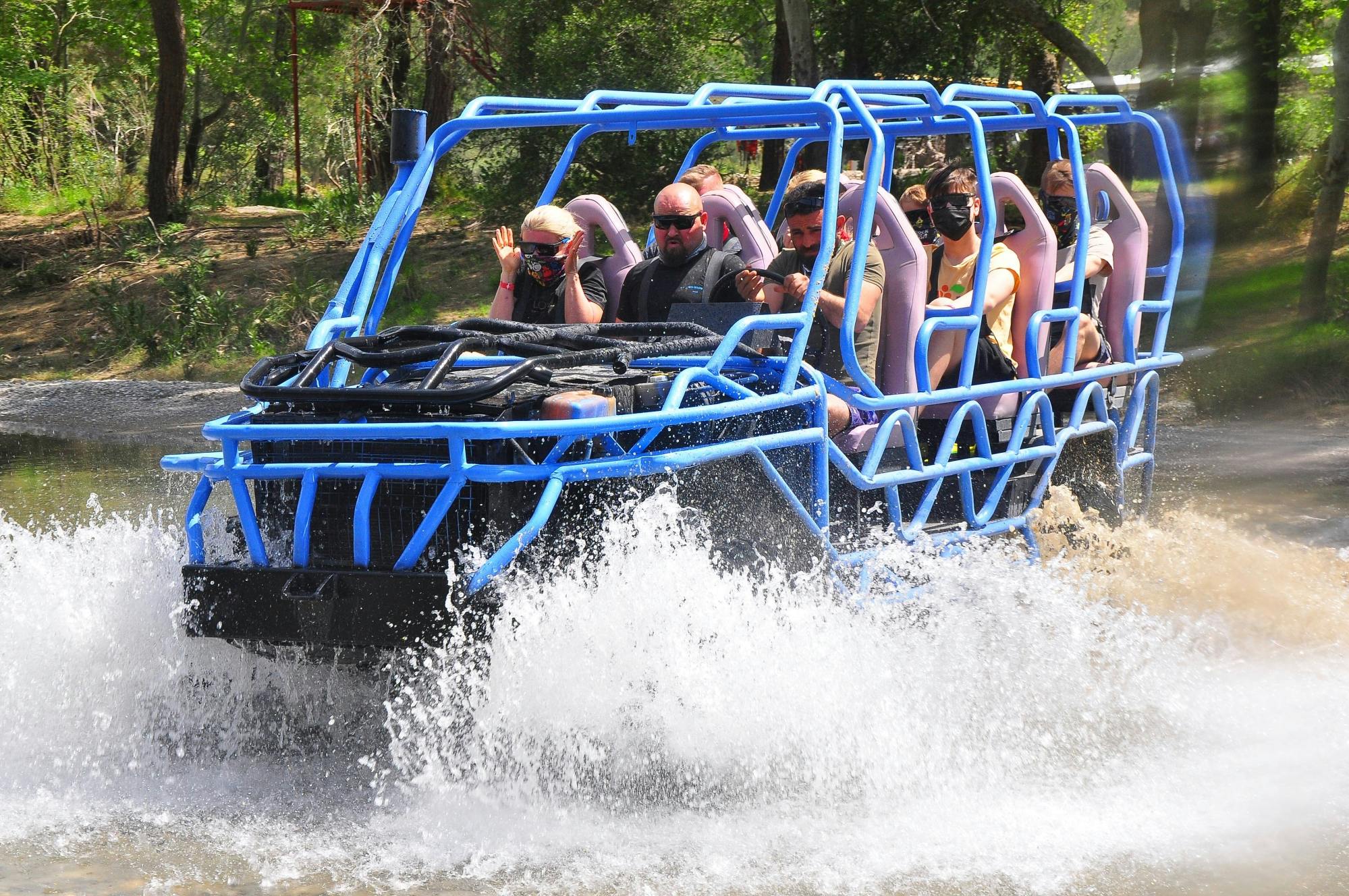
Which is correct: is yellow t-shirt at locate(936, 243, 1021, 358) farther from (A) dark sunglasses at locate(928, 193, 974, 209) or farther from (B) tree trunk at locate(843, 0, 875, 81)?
(B) tree trunk at locate(843, 0, 875, 81)

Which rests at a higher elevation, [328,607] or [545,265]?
[545,265]

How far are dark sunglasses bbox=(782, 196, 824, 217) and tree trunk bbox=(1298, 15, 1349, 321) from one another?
788 cm

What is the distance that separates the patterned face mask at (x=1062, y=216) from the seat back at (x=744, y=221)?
1.42 meters

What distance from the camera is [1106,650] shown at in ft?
18.9

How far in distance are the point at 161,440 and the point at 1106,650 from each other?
27.1 feet

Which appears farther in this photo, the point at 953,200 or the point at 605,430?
the point at 953,200

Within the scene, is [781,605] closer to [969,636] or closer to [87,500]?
[969,636]

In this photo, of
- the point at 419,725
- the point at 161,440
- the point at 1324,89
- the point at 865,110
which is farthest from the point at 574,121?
the point at 1324,89

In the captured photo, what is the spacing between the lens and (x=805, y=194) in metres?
6.16

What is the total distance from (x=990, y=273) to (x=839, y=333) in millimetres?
1167

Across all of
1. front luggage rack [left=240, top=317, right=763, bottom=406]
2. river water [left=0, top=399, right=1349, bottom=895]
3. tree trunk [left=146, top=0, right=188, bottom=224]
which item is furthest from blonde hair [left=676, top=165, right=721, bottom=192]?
tree trunk [left=146, top=0, right=188, bottom=224]

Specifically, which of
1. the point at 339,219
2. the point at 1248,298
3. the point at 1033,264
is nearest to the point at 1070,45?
the point at 1248,298

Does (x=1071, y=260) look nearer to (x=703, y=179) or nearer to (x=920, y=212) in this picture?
(x=920, y=212)

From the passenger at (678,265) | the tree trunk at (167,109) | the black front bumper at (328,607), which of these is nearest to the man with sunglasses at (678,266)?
the passenger at (678,265)
